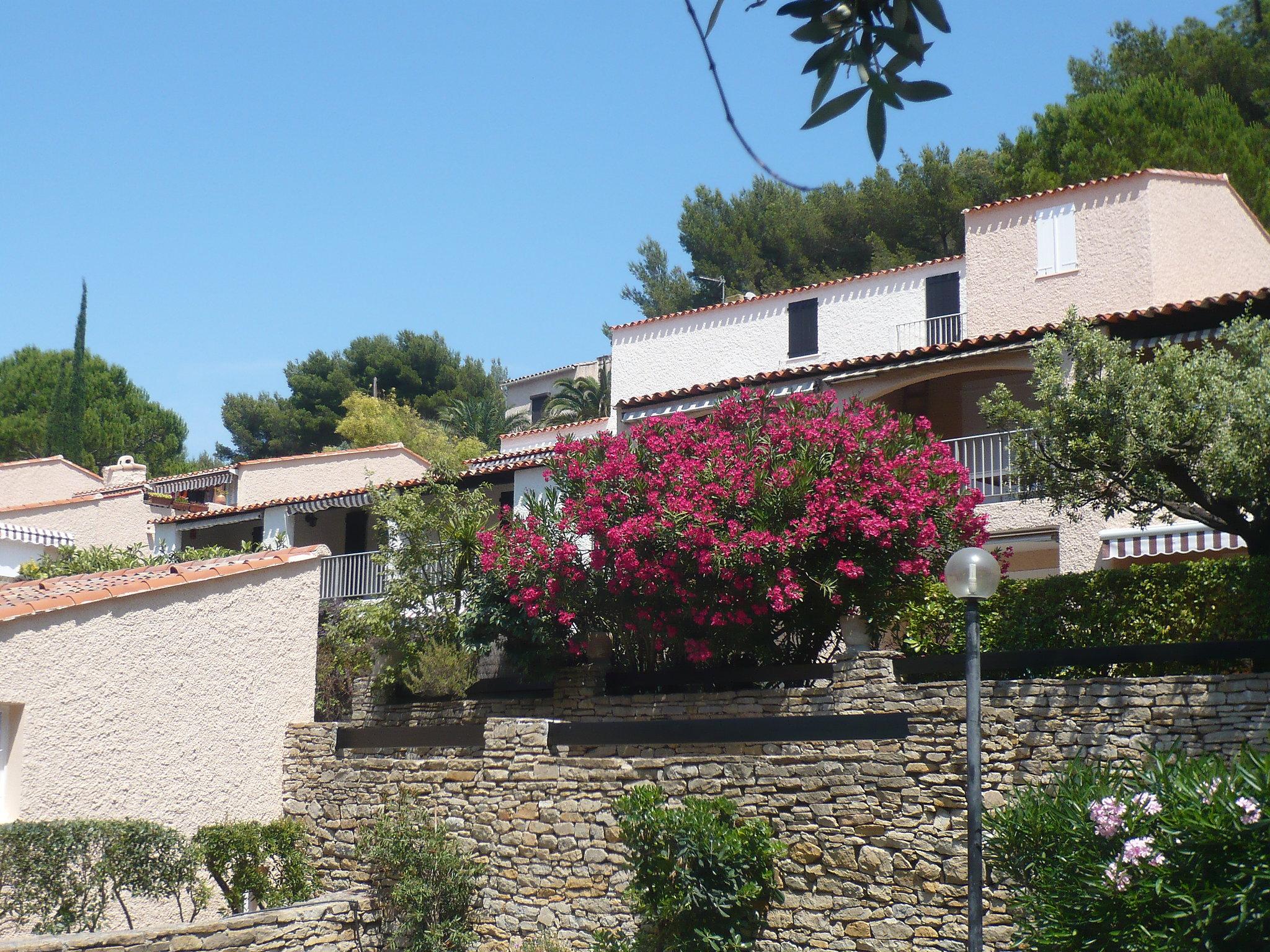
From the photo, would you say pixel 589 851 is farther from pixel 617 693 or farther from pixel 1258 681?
pixel 1258 681

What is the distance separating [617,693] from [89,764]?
694 centimetres

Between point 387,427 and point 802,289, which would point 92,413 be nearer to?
point 387,427

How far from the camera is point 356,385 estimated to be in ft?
199

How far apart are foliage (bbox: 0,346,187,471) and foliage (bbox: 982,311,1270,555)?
Answer: 50.9 m

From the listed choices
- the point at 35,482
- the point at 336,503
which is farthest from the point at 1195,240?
the point at 35,482

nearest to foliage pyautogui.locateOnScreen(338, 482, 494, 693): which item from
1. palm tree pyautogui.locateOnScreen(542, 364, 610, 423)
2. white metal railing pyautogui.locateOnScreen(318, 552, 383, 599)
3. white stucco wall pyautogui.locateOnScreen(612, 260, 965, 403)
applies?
white metal railing pyautogui.locateOnScreen(318, 552, 383, 599)

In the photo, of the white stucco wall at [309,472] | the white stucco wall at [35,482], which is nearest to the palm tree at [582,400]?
the white stucco wall at [309,472]

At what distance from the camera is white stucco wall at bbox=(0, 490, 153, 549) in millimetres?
35125

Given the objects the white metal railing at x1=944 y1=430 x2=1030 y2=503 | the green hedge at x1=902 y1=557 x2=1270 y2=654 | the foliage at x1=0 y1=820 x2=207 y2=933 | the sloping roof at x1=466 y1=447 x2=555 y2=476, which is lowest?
the foliage at x1=0 y1=820 x2=207 y2=933

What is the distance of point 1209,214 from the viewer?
2580 cm

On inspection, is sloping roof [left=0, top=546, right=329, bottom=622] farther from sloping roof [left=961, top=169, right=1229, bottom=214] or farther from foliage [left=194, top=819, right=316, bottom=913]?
sloping roof [left=961, top=169, right=1229, bottom=214]

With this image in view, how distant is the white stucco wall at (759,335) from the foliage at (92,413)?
108 ft

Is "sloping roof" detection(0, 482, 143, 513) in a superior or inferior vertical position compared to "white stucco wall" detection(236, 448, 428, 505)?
inferior

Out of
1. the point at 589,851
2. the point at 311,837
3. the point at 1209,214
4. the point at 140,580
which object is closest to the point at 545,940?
the point at 589,851
